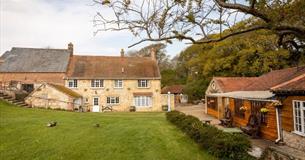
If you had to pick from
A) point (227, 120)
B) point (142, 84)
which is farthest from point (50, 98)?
point (227, 120)

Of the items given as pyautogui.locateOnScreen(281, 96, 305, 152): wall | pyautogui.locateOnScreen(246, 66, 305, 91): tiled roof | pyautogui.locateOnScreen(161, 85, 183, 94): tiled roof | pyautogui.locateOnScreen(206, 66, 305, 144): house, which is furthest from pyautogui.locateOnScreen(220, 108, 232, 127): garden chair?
pyautogui.locateOnScreen(161, 85, 183, 94): tiled roof

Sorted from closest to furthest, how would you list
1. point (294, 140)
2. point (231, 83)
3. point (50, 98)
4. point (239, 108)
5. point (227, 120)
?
point (294, 140), point (239, 108), point (227, 120), point (231, 83), point (50, 98)

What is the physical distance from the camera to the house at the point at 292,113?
12.3 meters

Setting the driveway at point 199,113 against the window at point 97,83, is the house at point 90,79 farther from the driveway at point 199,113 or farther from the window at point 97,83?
the driveway at point 199,113

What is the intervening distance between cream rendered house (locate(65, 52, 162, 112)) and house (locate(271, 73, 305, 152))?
2790cm

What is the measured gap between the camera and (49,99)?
34156 millimetres

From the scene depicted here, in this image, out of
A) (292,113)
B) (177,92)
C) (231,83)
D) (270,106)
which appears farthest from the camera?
(177,92)

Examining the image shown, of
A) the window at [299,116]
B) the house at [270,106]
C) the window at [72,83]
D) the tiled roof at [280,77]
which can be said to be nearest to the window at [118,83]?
the window at [72,83]

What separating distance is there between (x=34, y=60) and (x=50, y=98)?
37.1 feet

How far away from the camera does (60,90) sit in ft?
112

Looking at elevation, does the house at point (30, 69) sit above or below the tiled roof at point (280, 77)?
above

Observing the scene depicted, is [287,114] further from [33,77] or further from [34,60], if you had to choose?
[34,60]

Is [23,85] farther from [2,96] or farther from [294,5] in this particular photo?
[294,5]

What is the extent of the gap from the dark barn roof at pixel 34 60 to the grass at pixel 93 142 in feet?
72.3
